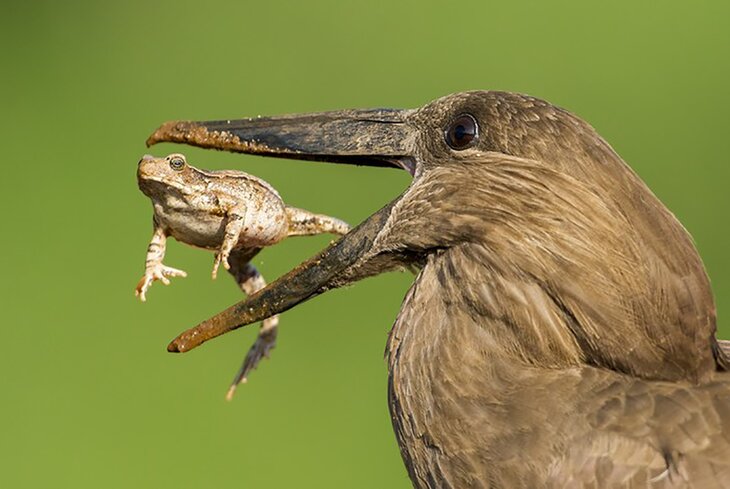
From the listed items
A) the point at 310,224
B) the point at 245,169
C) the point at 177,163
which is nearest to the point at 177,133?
the point at 177,163

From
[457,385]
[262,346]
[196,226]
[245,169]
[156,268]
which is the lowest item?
[457,385]

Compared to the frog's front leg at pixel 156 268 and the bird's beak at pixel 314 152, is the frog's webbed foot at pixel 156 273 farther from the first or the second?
the bird's beak at pixel 314 152

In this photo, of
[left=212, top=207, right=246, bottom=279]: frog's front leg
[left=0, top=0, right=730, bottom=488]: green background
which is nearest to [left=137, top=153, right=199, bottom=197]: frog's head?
[left=212, top=207, right=246, bottom=279]: frog's front leg

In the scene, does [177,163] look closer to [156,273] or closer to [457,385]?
[156,273]

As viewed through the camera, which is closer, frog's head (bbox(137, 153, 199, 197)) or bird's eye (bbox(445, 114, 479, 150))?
bird's eye (bbox(445, 114, 479, 150))

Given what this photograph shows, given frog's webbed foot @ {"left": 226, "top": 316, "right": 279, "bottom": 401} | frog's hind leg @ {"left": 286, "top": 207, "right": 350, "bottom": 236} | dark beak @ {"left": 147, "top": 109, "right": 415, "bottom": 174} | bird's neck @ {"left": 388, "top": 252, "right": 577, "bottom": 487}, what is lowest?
bird's neck @ {"left": 388, "top": 252, "right": 577, "bottom": 487}

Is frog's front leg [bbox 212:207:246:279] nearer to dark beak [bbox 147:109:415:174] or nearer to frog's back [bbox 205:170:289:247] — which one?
frog's back [bbox 205:170:289:247]

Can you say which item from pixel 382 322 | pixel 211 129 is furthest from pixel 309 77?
pixel 211 129
